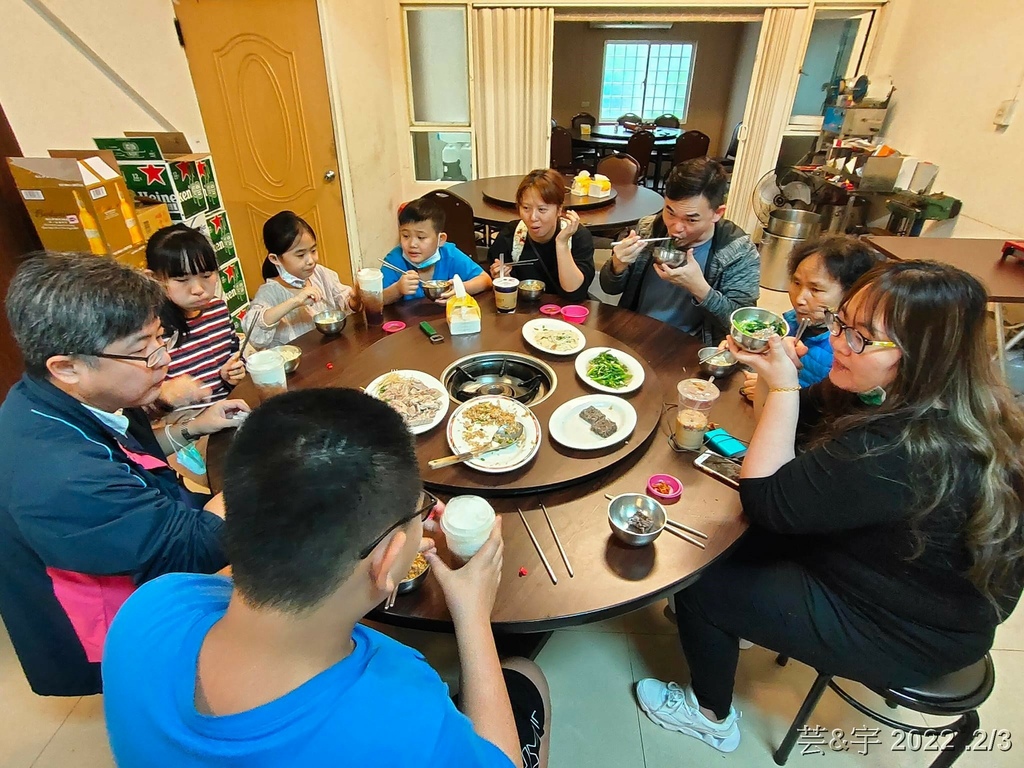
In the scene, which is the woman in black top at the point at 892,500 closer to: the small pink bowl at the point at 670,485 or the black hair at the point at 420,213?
the small pink bowl at the point at 670,485

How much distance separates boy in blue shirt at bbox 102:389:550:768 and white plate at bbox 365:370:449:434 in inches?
28.4

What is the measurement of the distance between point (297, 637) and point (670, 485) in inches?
Answer: 39.4

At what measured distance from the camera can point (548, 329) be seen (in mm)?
2170

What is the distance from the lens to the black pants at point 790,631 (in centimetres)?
127

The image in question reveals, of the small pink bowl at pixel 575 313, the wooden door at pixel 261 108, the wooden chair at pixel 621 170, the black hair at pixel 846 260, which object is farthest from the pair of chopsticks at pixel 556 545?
the wooden chair at pixel 621 170

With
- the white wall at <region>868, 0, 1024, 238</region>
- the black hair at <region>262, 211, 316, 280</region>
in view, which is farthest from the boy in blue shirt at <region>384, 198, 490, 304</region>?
the white wall at <region>868, 0, 1024, 238</region>

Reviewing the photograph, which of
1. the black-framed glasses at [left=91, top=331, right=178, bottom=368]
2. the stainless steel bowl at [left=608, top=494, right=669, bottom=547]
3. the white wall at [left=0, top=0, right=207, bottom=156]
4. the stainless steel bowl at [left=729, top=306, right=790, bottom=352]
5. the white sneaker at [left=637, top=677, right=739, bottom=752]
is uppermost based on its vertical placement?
the white wall at [left=0, top=0, right=207, bottom=156]

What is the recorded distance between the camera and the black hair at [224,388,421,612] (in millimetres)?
712

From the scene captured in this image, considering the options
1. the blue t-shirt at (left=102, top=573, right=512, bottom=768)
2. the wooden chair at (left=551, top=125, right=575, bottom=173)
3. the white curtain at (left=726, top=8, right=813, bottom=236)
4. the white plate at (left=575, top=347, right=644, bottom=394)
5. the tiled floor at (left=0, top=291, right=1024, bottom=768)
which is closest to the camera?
the blue t-shirt at (left=102, top=573, right=512, bottom=768)

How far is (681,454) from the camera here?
61.2 inches

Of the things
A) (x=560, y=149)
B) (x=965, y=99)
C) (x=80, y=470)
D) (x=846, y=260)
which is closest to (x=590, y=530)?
(x=80, y=470)

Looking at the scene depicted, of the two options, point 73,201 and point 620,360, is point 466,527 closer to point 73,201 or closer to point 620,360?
point 620,360

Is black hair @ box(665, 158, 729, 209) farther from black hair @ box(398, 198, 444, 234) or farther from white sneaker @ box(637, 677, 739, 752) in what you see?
white sneaker @ box(637, 677, 739, 752)

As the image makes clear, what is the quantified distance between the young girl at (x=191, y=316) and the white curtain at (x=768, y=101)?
5503mm
